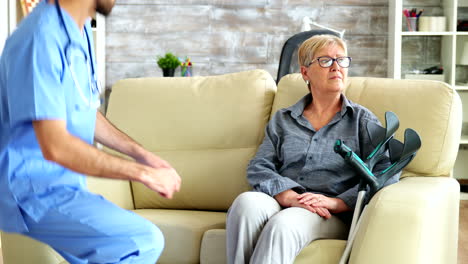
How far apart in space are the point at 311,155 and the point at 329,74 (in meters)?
0.32

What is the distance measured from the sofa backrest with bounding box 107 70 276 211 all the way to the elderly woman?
233mm

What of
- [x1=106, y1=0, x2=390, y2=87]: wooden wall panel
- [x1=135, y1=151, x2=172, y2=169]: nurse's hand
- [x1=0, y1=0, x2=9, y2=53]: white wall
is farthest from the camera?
[x1=106, y1=0, x2=390, y2=87]: wooden wall panel

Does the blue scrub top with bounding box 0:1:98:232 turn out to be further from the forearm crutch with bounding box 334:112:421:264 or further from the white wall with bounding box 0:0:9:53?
the white wall with bounding box 0:0:9:53

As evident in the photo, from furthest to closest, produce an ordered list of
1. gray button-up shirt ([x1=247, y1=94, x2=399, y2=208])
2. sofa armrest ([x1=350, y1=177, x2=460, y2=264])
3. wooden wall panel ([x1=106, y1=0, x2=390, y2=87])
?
wooden wall panel ([x1=106, y1=0, x2=390, y2=87])
gray button-up shirt ([x1=247, y1=94, x2=399, y2=208])
sofa armrest ([x1=350, y1=177, x2=460, y2=264])

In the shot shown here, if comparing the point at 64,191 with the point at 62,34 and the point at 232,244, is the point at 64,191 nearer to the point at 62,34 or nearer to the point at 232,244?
the point at 62,34

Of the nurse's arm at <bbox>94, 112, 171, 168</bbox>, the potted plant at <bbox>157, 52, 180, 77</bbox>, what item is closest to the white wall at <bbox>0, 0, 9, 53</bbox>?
the potted plant at <bbox>157, 52, 180, 77</bbox>

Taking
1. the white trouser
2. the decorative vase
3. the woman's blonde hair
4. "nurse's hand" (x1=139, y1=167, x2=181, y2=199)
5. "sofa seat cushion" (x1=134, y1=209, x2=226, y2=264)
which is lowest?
"sofa seat cushion" (x1=134, y1=209, x2=226, y2=264)

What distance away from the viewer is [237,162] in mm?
2820

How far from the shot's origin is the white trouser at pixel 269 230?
A: 2.13 meters

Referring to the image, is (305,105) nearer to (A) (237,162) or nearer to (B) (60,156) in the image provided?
(A) (237,162)

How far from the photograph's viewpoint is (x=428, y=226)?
80.6 inches

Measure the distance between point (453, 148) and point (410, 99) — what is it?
0.24 m

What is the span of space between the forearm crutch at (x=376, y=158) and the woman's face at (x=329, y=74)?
291 millimetres

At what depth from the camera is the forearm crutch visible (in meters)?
2.17
